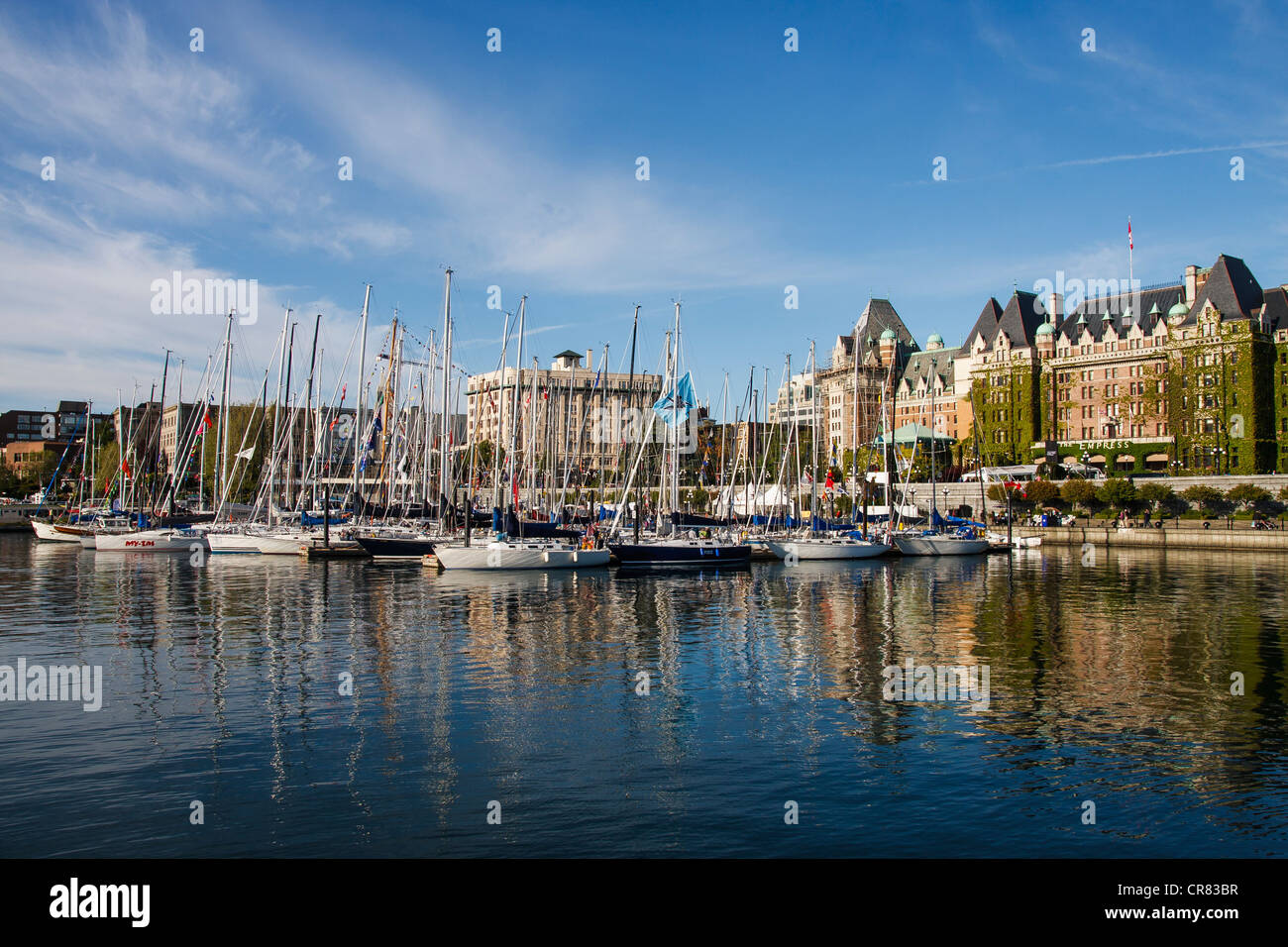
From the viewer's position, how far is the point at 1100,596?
2076 inches

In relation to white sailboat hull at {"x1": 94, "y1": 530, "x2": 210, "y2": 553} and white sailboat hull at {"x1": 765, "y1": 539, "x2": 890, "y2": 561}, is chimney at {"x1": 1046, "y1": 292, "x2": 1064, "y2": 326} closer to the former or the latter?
white sailboat hull at {"x1": 765, "y1": 539, "x2": 890, "y2": 561}

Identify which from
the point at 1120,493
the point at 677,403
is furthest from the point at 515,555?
A: the point at 1120,493

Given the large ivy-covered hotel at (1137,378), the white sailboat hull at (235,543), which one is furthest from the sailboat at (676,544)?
the large ivy-covered hotel at (1137,378)

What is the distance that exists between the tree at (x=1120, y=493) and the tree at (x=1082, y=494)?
1.79 metres

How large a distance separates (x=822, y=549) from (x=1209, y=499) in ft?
213

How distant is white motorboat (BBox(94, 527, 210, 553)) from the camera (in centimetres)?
8338

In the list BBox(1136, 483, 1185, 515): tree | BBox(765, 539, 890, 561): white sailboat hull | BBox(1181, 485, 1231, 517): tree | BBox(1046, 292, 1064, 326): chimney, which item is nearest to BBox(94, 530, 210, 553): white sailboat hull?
BBox(765, 539, 890, 561): white sailboat hull

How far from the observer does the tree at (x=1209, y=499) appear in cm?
11400

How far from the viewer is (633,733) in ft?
70.4

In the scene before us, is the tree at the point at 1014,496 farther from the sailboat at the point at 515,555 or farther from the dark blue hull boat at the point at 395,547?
the dark blue hull boat at the point at 395,547
